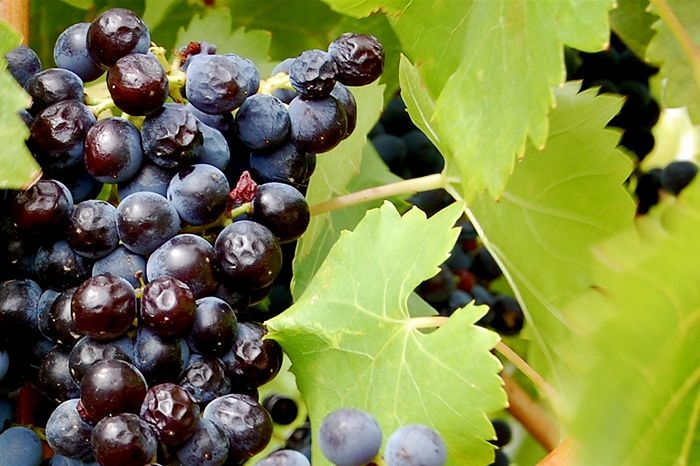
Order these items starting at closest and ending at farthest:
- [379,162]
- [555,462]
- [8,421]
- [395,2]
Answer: [555,462]
[8,421]
[395,2]
[379,162]

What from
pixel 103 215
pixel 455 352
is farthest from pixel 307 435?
pixel 103 215

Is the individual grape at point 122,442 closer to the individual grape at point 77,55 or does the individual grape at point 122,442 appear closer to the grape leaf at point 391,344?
the grape leaf at point 391,344

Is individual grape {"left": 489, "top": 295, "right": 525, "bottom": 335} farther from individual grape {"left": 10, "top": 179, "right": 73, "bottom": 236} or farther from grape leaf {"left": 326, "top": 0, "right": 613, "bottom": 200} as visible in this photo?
individual grape {"left": 10, "top": 179, "right": 73, "bottom": 236}

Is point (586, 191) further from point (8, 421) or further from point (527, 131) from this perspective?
point (8, 421)

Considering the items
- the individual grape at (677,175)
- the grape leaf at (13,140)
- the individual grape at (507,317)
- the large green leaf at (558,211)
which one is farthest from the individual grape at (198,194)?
the individual grape at (677,175)

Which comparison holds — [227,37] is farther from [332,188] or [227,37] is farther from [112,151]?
[112,151]

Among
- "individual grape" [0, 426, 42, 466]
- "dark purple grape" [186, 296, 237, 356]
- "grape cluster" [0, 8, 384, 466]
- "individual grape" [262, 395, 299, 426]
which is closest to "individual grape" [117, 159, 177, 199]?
"grape cluster" [0, 8, 384, 466]
